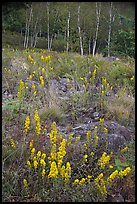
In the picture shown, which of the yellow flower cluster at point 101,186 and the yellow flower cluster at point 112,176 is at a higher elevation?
the yellow flower cluster at point 112,176

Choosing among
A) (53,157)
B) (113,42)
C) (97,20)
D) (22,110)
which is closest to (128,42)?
(113,42)

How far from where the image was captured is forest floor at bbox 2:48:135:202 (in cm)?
235

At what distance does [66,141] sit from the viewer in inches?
113

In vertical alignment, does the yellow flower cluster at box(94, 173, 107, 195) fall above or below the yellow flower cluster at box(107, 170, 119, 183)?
below

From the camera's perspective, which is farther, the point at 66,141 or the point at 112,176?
the point at 66,141

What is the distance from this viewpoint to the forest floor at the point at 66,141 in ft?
7.71

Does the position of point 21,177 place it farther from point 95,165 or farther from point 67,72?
point 67,72

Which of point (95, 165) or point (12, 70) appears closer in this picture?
point (95, 165)

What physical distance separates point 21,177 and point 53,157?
1.11 ft

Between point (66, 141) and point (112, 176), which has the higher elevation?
point (66, 141)

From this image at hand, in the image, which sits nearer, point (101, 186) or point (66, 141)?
point (101, 186)

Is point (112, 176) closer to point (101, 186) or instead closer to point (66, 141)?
point (101, 186)

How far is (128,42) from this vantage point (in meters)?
15.1

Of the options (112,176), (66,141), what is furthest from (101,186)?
(66,141)
